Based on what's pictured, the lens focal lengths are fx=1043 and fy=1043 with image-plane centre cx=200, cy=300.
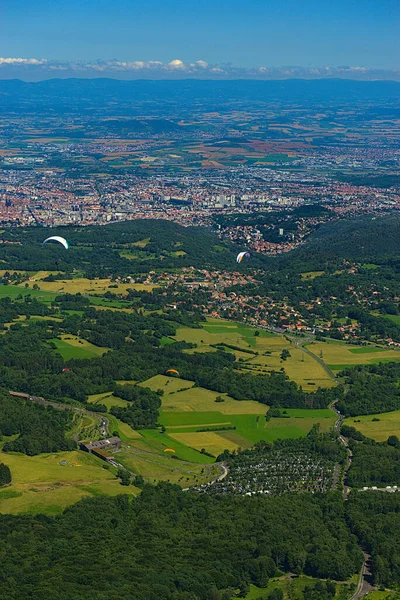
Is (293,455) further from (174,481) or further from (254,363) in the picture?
(254,363)

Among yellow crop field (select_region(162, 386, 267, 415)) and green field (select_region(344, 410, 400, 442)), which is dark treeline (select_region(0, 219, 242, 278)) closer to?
yellow crop field (select_region(162, 386, 267, 415))

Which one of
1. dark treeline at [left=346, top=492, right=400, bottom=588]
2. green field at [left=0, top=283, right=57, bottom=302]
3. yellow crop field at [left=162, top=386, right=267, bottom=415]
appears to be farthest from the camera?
green field at [left=0, top=283, right=57, bottom=302]

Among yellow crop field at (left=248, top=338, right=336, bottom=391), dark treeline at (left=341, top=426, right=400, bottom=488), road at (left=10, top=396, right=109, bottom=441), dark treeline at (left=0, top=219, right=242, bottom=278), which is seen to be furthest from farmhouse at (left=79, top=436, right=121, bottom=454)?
dark treeline at (left=0, top=219, right=242, bottom=278)

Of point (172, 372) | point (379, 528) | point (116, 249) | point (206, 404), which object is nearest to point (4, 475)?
point (379, 528)

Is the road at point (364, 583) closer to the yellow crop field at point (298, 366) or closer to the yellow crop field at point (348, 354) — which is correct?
the yellow crop field at point (298, 366)

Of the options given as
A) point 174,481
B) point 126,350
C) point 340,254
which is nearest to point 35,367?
point 126,350
